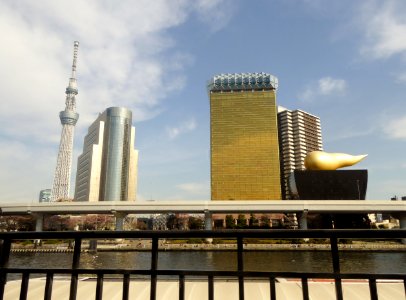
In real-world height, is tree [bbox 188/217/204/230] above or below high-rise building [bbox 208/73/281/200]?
below

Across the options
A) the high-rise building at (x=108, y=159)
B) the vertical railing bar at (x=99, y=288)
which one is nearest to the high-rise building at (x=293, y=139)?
the high-rise building at (x=108, y=159)

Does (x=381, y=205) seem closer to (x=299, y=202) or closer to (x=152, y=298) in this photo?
(x=299, y=202)

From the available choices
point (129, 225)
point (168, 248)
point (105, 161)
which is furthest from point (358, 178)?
point (105, 161)

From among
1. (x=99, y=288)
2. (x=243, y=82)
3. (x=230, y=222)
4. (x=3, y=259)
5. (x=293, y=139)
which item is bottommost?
(x=230, y=222)

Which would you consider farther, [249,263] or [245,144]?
[245,144]

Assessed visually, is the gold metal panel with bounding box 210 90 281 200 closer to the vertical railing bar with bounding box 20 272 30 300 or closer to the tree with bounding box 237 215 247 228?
the tree with bounding box 237 215 247 228

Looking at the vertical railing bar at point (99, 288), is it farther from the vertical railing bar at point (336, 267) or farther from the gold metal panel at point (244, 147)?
the gold metal panel at point (244, 147)

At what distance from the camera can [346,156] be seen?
261 ft

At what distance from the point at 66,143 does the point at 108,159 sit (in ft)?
89.4

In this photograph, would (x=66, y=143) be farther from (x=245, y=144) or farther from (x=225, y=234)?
(x=225, y=234)

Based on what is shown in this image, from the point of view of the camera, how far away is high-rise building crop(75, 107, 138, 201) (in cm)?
16750

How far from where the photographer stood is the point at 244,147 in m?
138

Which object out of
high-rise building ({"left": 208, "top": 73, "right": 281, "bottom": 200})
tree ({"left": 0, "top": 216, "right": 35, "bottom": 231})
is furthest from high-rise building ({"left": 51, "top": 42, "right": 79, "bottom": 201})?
high-rise building ({"left": 208, "top": 73, "right": 281, "bottom": 200})

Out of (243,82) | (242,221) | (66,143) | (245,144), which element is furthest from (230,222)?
(66,143)
